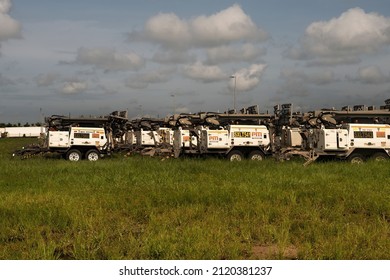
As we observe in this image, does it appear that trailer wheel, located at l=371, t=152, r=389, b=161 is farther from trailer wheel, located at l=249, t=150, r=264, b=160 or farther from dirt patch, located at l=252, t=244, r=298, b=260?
dirt patch, located at l=252, t=244, r=298, b=260

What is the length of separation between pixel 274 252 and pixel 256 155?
18.0 m

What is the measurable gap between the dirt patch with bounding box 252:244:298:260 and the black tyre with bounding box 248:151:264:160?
17360 millimetres

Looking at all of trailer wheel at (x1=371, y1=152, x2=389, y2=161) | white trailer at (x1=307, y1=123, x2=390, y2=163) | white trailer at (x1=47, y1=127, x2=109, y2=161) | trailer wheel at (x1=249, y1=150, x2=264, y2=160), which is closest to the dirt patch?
white trailer at (x1=307, y1=123, x2=390, y2=163)

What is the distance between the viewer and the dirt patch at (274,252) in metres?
6.20

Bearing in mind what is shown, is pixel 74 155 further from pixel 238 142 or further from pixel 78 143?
pixel 238 142

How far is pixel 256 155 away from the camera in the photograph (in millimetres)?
24234

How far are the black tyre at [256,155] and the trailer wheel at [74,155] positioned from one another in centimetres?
1083

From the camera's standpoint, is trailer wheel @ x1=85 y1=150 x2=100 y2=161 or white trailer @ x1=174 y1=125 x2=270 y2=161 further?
trailer wheel @ x1=85 y1=150 x2=100 y2=161

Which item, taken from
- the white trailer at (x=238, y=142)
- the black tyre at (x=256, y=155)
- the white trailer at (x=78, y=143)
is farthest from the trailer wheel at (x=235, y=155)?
the white trailer at (x=78, y=143)

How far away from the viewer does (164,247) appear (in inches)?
249

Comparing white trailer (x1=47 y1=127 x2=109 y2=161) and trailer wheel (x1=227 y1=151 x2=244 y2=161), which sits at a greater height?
white trailer (x1=47 y1=127 x2=109 y2=161)

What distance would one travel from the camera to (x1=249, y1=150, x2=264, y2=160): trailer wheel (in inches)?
950
